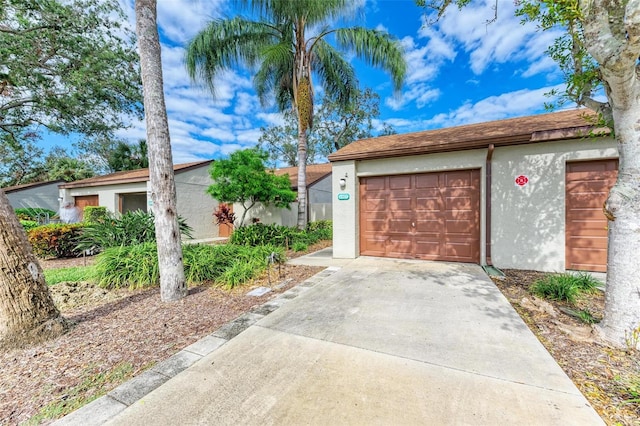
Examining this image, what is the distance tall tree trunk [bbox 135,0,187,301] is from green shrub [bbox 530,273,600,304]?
5.95 meters

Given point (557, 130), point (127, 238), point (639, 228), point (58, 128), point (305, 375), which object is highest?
point (58, 128)

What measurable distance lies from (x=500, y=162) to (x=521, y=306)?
3.49 metres

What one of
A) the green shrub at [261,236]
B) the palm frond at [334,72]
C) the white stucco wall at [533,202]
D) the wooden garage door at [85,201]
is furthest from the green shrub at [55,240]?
the white stucco wall at [533,202]

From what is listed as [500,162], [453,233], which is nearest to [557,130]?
[500,162]

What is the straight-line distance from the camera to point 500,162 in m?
5.87

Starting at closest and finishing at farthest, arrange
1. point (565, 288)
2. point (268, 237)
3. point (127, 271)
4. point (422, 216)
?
point (565, 288), point (127, 271), point (422, 216), point (268, 237)

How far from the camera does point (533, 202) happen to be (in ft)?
18.4

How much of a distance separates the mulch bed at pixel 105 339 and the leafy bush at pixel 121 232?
2248 mm

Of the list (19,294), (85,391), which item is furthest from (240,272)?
(85,391)

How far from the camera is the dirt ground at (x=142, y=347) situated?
2.05m

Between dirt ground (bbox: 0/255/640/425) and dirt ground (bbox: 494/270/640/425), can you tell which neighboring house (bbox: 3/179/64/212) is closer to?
dirt ground (bbox: 0/255/640/425)

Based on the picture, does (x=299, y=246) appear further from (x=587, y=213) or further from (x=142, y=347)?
(x=587, y=213)

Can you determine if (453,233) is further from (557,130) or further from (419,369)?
(419,369)

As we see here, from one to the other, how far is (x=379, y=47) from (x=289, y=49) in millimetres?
3238
